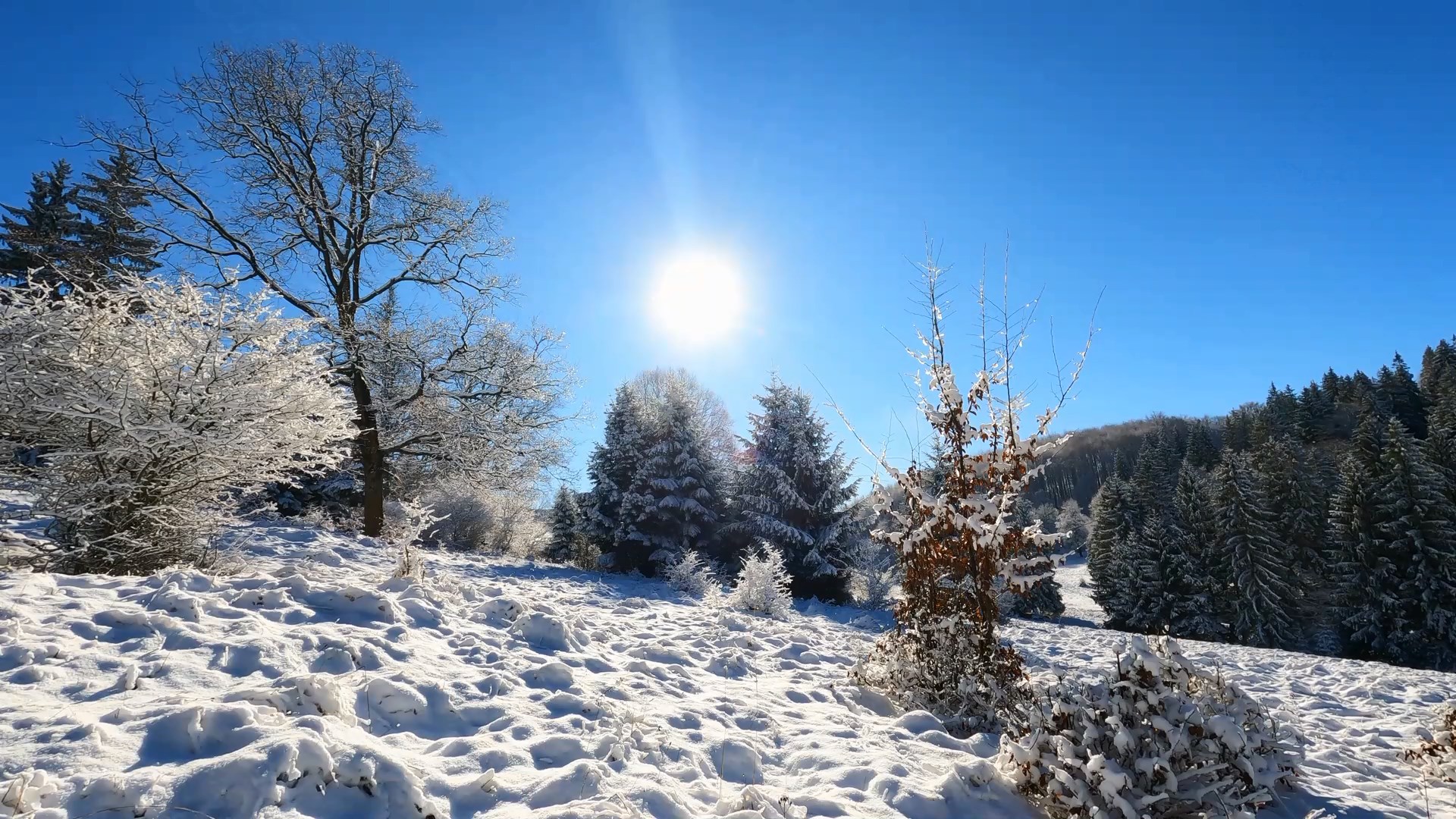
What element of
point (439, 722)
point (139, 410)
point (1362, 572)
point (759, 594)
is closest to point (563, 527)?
point (759, 594)

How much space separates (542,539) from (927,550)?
20.7m

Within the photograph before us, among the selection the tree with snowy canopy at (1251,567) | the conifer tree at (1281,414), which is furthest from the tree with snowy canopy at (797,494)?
the conifer tree at (1281,414)

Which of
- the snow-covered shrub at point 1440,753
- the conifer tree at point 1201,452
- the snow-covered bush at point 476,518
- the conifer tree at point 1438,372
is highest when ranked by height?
the conifer tree at point 1438,372

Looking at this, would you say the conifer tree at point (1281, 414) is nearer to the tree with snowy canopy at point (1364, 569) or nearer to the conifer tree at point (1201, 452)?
the conifer tree at point (1201, 452)

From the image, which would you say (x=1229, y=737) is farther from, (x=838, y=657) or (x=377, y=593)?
(x=377, y=593)

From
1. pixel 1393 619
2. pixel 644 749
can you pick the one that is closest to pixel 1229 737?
pixel 644 749

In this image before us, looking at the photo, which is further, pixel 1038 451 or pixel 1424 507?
pixel 1424 507

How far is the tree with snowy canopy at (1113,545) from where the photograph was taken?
2781 centimetres

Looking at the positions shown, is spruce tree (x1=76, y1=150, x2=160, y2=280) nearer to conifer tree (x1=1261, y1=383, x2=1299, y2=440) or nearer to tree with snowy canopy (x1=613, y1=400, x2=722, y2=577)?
tree with snowy canopy (x1=613, y1=400, x2=722, y2=577)

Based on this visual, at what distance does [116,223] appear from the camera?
16391 mm

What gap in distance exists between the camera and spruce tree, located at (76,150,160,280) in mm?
10383

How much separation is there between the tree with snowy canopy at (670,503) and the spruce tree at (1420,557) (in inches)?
969

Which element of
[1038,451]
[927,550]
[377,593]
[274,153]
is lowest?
[377,593]

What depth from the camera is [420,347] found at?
453 inches
